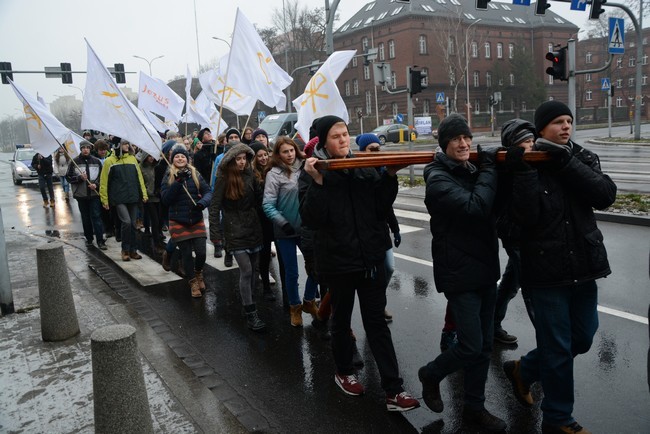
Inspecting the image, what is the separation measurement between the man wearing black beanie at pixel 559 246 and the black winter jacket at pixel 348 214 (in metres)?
0.92

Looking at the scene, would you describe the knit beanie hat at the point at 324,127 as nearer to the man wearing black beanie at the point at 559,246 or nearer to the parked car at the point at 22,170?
the man wearing black beanie at the point at 559,246

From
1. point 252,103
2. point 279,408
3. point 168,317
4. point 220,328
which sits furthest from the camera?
point 252,103

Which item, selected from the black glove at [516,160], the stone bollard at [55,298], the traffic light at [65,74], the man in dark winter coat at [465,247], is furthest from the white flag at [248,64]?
the traffic light at [65,74]

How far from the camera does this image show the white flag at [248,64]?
25.8 ft

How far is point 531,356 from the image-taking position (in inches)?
143

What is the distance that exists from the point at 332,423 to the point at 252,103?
5.78m

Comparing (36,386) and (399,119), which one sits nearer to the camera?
(36,386)

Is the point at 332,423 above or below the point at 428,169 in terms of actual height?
below

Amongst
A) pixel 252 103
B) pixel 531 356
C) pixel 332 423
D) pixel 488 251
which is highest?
pixel 252 103

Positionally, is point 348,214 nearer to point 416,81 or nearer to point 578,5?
point 416,81

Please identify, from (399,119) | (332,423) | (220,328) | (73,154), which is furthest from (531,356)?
(399,119)

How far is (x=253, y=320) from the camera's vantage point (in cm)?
556

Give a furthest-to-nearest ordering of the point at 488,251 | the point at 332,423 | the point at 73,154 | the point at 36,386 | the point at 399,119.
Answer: the point at 399,119 → the point at 73,154 → the point at 36,386 → the point at 332,423 → the point at 488,251

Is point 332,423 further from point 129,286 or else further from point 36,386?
point 129,286
